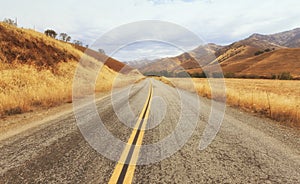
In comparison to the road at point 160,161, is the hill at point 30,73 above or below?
above

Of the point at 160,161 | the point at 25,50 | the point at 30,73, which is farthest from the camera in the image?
the point at 25,50

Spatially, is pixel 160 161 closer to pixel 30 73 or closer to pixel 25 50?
pixel 30 73

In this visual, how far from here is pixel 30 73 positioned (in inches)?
638

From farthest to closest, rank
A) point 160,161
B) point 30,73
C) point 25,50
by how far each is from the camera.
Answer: point 25,50
point 30,73
point 160,161

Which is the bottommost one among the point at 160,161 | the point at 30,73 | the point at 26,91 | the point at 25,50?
the point at 160,161

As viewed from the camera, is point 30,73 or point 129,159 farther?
point 30,73

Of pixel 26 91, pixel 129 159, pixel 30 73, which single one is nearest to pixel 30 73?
pixel 30 73

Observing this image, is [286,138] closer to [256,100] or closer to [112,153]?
[112,153]

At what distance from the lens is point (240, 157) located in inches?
151

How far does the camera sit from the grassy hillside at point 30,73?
10.1 metres

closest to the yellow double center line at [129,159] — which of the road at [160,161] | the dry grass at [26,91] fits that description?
the road at [160,161]

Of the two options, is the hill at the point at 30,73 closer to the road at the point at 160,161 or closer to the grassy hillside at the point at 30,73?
the grassy hillside at the point at 30,73

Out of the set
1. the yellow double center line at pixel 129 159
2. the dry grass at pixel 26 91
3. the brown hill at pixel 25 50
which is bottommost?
the yellow double center line at pixel 129 159

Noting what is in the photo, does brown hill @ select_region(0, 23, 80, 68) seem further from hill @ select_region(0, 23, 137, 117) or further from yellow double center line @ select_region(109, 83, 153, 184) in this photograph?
yellow double center line @ select_region(109, 83, 153, 184)
